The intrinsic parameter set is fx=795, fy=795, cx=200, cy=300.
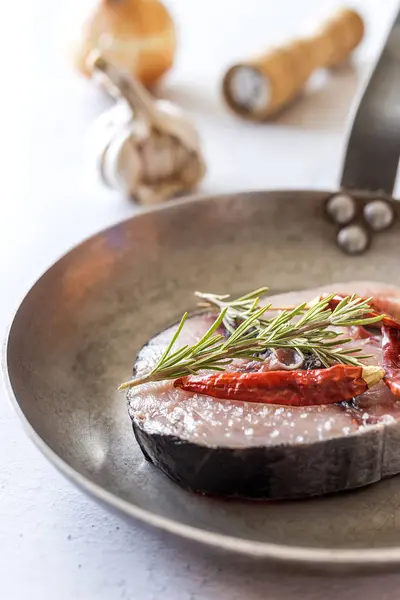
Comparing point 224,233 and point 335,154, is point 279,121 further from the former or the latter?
point 224,233

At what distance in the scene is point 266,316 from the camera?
147 cm

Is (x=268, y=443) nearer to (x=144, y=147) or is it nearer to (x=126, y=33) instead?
Answer: (x=144, y=147)

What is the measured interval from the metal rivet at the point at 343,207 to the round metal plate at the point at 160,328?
3 centimetres

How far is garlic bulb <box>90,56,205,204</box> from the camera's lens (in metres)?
2.21

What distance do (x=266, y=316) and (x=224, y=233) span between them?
419 mm

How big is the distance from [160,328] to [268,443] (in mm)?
558

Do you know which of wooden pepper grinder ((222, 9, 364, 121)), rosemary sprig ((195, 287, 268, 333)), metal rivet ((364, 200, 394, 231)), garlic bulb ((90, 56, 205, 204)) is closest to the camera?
rosemary sprig ((195, 287, 268, 333))

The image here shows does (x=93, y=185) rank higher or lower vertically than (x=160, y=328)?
higher

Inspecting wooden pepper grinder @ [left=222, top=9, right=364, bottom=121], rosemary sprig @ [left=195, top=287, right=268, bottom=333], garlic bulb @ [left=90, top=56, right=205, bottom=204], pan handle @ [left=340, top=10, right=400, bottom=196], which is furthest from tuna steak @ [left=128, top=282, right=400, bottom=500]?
wooden pepper grinder @ [left=222, top=9, right=364, bottom=121]

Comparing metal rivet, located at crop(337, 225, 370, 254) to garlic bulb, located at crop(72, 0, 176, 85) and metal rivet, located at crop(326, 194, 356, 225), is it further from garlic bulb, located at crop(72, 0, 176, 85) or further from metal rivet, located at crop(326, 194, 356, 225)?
garlic bulb, located at crop(72, 0, 176, 85)

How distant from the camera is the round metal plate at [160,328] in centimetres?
113

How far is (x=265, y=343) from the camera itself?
4.16ft

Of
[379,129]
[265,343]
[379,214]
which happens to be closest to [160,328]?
[265,343]

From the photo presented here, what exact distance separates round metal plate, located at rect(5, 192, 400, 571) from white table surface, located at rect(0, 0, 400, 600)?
0.06m
